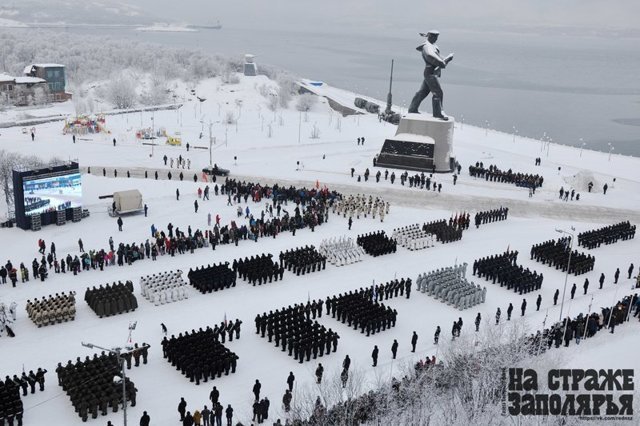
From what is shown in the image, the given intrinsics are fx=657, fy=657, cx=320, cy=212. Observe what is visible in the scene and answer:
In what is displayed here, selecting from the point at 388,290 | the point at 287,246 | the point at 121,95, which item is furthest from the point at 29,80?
the point at 388,290

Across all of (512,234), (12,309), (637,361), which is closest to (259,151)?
(512,234)

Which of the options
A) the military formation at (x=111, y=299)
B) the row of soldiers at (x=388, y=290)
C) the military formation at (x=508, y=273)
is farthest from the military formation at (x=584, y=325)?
the military formation at (x=111, y=299)

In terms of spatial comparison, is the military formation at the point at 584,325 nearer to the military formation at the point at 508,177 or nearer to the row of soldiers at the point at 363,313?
the row of soldiers at the point at 363,313

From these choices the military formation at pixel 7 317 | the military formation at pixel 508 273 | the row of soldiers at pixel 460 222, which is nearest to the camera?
the military formation at pixel 7 317

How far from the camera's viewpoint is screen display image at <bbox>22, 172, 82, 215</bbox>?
29734mm

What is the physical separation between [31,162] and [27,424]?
26.0 metres

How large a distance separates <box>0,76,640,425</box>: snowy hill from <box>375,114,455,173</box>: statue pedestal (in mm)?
1197

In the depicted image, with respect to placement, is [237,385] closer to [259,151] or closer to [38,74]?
[259,151]

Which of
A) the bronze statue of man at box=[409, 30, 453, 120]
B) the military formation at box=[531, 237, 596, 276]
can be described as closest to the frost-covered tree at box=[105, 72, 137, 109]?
the bronze statue of man at box=[409, 30, 453, 120]

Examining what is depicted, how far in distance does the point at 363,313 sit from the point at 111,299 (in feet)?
28.0

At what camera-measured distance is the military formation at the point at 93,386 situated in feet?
54.2

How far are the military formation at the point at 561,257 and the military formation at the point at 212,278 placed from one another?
1366cm

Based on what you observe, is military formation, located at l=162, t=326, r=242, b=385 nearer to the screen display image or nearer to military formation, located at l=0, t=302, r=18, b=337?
military formation, located at l=0, t=302, r=18, b=337

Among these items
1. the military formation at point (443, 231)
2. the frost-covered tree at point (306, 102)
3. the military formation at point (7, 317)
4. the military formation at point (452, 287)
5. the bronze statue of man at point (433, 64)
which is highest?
the bronze statue of man at point (433, 64)
